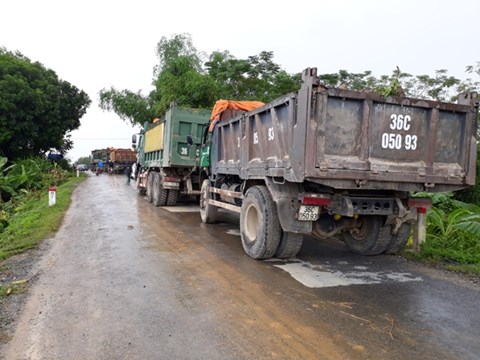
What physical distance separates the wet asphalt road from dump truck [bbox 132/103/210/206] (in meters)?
5.10

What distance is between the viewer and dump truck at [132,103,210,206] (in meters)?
11.8

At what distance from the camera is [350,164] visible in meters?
5.08

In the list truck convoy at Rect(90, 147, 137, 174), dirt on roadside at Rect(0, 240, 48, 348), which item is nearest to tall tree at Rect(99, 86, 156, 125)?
truck convoy at Rect(90, 147, 137, 174)

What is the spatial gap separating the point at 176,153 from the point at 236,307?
26.9 feet

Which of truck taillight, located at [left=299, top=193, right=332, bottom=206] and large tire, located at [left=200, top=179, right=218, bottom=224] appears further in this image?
large tire, located at [left=200, top=179, right=218, bottom=224]

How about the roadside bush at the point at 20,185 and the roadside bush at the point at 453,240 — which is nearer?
the roadside bush at the point at 453,240

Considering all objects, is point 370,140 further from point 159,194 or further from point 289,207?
point 159,194

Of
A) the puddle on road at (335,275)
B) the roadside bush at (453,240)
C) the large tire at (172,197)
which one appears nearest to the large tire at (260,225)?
the puddle on road at (335,275)

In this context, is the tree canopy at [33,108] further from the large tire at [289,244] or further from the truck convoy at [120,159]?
the large tire at [289,244]

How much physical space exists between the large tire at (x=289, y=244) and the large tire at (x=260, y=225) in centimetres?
8

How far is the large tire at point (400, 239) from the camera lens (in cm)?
645

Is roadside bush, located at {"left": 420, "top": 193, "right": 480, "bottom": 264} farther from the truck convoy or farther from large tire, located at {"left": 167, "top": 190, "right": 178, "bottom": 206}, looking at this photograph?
the truck convoy

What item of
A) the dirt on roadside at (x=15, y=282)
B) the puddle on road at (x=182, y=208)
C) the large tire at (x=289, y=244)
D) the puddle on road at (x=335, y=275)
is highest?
the large tire at (x=289, y=244)

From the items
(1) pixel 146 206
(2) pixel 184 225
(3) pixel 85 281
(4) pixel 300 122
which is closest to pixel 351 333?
(4) pixel 300 122
